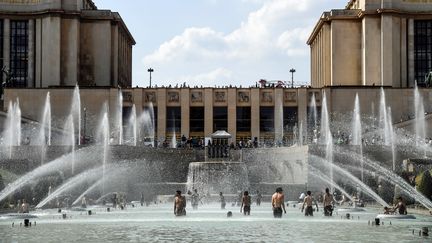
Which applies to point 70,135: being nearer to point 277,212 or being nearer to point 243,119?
point 243,119

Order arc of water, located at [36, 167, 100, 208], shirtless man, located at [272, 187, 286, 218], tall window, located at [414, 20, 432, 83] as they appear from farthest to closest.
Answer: tall window, located at [414, 20, 432, 83], arc of water, located at [36, 167, 100, 208], shirtless man, located at [272, 187, 286, 218]

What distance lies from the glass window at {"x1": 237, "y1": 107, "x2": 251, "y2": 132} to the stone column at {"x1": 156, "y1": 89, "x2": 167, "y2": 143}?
7389 millimetres

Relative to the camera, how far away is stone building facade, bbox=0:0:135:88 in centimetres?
8969

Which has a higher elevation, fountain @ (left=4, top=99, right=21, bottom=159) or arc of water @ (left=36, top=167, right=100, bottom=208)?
fountain @ (left=4, top=99, right=21, bottom=159)

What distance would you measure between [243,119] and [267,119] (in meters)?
2.40

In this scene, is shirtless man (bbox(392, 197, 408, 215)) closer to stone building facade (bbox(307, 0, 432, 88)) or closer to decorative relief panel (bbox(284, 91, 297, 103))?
decorative relief panel (bbox(284, 91, 297, 103))

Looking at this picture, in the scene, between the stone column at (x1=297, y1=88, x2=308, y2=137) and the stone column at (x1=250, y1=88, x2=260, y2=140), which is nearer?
the stone column at (x1=297, y1=88, x2=308, y2=137)

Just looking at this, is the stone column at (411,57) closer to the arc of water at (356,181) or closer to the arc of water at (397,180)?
the arc of water at (397,180)

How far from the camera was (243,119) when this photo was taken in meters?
85.1

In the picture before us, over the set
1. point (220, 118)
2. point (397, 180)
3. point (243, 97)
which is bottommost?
point (397, 180)

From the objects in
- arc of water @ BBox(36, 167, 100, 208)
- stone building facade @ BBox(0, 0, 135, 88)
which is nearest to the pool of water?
arc of water @ BBox(36, 167, 100, 208)

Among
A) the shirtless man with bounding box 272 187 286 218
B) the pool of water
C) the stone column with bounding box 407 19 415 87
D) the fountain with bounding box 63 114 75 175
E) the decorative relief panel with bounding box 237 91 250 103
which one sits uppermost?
the stone column with bounding box 407 19 415 87

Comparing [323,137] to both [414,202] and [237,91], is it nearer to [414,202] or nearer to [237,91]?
[237,91]

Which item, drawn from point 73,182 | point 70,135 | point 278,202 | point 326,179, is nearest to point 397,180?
point 326,179
